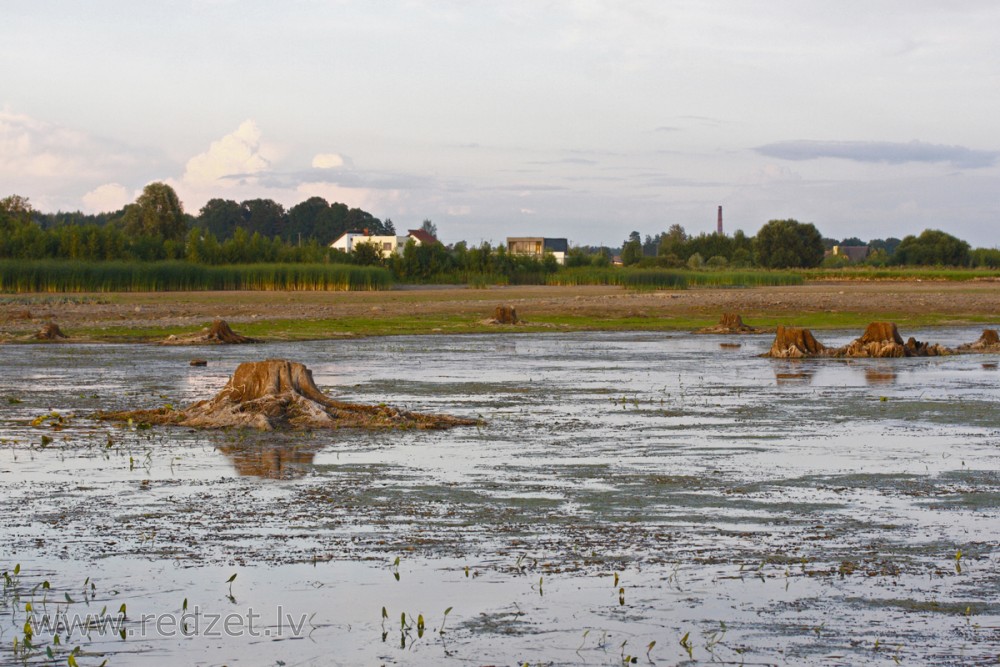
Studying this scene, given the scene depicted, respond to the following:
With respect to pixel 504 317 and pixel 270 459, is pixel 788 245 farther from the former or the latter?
pixel 270 459

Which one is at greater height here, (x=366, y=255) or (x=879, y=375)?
(x=366, y=255)

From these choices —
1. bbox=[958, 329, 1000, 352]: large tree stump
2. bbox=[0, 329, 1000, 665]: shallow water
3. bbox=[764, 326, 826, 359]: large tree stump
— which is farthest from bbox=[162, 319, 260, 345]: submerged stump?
bbox=[958, 329, 1000, 352]: large tree stump

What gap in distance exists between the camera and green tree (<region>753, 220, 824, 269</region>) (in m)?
156

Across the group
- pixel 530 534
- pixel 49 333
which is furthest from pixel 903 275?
pixel 530 534

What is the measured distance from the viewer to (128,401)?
68.3 ft

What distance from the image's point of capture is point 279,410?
1716 cm

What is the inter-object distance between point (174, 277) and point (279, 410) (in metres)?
60.1

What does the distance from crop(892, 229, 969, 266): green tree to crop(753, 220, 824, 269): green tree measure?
35.6ft

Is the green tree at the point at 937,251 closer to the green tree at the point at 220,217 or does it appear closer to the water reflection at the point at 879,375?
the green tree at the point at 220,217

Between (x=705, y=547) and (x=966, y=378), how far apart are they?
58.7ft

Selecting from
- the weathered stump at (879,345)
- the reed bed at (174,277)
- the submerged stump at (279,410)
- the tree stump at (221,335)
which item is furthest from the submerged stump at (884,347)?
the reed bed at (174,277)

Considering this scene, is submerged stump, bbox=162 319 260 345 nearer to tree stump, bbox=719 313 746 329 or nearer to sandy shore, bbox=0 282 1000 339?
sandy shore, bbox=0 282 1000 339

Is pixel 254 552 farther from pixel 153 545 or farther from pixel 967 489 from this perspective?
pixel 967 489

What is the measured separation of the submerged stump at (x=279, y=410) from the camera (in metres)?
17.0
